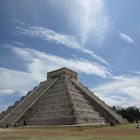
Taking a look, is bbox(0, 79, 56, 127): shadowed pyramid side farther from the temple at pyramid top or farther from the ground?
the ground

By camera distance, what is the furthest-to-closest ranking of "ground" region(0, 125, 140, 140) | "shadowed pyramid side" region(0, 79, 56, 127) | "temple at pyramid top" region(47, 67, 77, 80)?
1. "temple at pyramid top" region(47, 67, 77, 80)
2. "shadowed pyramid side" region(0, 79, 56, 127)
3. "ground" region(0, 125, 140, 140)

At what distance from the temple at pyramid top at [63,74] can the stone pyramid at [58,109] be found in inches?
78.4

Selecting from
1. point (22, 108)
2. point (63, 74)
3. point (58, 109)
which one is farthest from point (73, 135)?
point (63, 74)

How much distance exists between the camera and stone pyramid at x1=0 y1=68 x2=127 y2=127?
3962 cm

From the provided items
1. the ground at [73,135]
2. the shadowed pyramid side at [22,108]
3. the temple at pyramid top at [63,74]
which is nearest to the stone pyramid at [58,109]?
the shadowed pyramid side at [22,108]

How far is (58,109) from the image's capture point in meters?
42.3

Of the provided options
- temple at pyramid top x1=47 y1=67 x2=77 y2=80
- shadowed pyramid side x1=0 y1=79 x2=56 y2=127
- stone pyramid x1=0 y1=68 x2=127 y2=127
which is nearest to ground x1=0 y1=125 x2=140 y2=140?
stone pyramid x1=0 y1=68 x2=127 y2=127

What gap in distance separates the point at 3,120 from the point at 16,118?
2809 mm

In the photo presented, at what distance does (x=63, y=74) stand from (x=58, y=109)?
635 inches

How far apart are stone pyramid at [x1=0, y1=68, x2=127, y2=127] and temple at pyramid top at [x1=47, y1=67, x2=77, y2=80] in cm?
199

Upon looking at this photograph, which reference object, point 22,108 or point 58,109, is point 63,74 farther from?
point 58,109

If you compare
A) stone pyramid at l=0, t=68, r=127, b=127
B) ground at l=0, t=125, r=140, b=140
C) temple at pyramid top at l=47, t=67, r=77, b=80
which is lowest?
ground at l=0, t=125, r=140, b=140

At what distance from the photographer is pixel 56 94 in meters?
48.2

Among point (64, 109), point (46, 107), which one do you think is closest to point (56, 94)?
point (46, 107)
